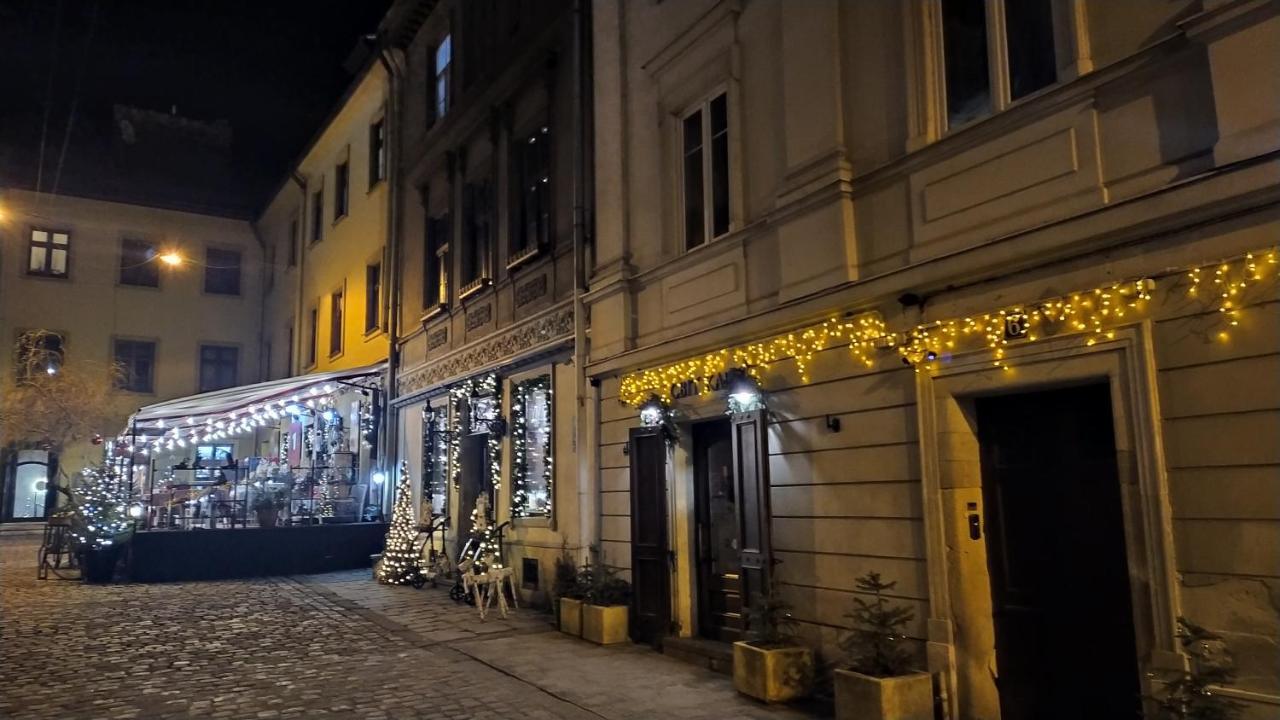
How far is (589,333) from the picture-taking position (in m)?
11.8

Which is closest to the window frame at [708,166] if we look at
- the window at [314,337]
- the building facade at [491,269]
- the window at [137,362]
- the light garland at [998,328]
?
the light garland at [998,328]

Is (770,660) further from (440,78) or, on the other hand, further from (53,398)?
(53,398)

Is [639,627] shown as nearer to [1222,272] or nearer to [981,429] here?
[981,429]

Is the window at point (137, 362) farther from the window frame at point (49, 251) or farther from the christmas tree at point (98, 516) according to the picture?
the christmas tree at point (98, 516)

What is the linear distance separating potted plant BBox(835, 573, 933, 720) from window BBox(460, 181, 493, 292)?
10.3 metres

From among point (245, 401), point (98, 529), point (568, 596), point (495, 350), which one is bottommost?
point (568, 596)

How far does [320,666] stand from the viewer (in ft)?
29.6

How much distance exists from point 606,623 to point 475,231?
8489 millimetres

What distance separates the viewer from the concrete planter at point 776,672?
7.30m

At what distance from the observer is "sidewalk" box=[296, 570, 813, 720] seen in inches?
288

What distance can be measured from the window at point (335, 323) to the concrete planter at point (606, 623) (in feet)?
48.7

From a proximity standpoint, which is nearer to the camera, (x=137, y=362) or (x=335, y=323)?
(x=335, y=323)

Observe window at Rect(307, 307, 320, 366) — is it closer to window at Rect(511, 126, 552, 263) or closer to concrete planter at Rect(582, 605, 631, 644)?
window at Rect(511, 126, 552, 263)

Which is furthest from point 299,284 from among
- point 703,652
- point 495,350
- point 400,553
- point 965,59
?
point 965,59
